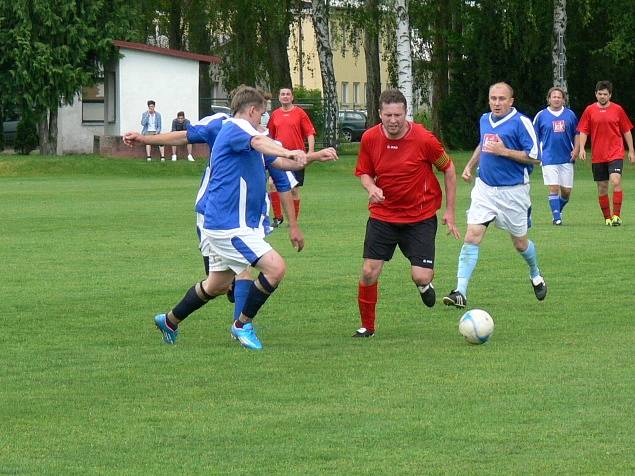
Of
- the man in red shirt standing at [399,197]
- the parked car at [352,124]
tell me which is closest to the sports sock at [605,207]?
the man in red shirt standing at [399,197]

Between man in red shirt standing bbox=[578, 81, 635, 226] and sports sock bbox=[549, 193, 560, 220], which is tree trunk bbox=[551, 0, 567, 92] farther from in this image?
sports sock bbox=[549, 193, 560, 220]

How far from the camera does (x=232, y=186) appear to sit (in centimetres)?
1023

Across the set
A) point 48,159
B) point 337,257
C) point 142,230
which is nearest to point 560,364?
point 337,257

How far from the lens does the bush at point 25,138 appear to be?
5184cm

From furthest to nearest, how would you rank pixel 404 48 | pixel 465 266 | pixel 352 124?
pixel 352 124, pixel 404 48, pixel 465 266

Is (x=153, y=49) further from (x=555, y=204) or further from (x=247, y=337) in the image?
(x=247, y=337)

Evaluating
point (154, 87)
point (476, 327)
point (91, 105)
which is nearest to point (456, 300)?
point (476, 327)

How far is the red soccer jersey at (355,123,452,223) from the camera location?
11.1 metres

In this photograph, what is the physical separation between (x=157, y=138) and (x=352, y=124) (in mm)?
54924

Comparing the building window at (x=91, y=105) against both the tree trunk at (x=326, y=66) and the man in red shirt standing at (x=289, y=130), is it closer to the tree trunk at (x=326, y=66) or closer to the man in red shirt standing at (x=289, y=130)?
the tree trunk at (x=326, y=66)

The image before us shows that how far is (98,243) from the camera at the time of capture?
1920 centimetres

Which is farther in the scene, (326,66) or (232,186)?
(326,66)

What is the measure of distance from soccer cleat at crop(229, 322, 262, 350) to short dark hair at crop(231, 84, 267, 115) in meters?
1.51

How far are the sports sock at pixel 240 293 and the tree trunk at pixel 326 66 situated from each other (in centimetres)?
3425
